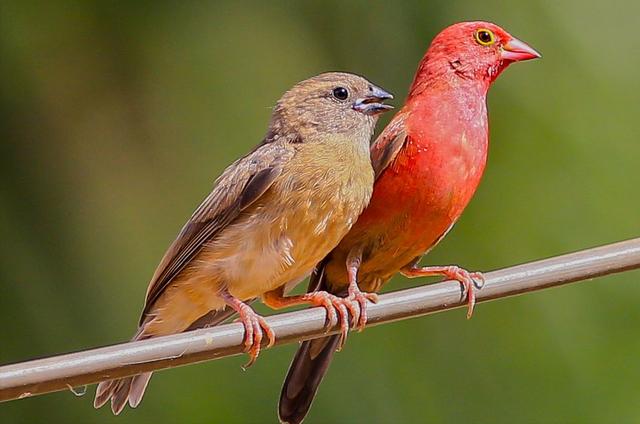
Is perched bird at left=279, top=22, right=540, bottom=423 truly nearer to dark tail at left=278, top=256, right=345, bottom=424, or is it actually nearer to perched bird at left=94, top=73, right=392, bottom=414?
dark tail at left=278, top=256, right=345, bottom=424

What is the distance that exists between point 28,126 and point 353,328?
254 cm

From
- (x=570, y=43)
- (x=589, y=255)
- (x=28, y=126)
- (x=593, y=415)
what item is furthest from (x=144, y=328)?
(x=570, y=43)

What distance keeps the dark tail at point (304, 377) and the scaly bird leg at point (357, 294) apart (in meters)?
0.28

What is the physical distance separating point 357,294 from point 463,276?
350 mm

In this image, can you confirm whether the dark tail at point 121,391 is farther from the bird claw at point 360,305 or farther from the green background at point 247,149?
the green background at point 247,149

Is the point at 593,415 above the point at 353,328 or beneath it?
beneath

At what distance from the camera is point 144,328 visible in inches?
155

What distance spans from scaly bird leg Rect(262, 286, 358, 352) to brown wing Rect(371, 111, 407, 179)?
0.47 meters

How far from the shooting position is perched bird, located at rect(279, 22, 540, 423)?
389cm

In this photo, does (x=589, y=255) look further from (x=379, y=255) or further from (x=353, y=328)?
(x=379, y=255)

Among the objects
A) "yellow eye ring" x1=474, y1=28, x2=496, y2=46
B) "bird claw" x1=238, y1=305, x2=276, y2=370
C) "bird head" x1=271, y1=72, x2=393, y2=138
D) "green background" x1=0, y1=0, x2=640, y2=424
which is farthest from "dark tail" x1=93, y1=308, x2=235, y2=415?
"green background" x1=0, y1=0, x2=640, y2=424

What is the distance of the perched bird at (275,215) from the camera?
3680 mm

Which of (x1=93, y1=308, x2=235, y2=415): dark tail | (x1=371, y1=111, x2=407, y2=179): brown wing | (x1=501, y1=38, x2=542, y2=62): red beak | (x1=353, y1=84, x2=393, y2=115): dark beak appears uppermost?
(x1=501, y1=38, x2=542, y2=62): red beak

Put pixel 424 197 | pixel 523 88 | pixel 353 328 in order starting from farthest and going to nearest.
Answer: pixel 523 88
pixel 424 197
pixel 353 328
